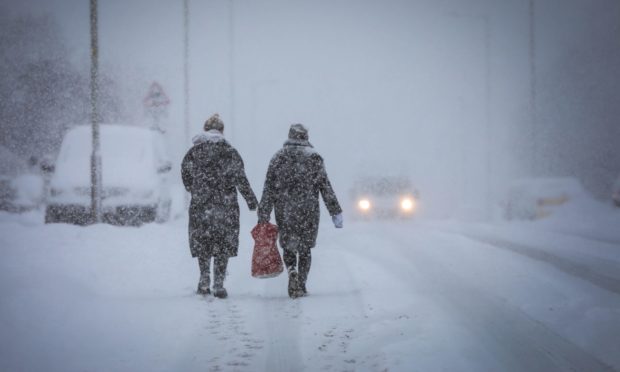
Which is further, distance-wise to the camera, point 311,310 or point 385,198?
point 385,198

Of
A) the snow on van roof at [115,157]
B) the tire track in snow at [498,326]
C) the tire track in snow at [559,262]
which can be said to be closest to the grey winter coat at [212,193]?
the tire track in snow at [498,326]

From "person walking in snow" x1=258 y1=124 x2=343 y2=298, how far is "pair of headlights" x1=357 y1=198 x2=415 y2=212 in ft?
40.3

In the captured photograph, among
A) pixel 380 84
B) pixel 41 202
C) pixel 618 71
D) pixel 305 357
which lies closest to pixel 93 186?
pixel 305 357

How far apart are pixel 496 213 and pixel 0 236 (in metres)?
26.5

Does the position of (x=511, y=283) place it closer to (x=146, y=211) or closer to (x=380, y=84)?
(x=146, y=211)

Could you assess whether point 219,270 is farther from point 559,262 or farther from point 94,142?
point 94,142

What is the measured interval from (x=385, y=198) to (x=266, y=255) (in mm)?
12654

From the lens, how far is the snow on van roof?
12656 millimetres

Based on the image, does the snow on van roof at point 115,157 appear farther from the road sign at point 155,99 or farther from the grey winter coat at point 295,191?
the grey winter coat at point 295,191

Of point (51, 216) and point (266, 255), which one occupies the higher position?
point (51, 216)

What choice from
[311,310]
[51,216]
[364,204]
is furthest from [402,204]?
[311,310]

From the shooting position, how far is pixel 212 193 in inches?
264

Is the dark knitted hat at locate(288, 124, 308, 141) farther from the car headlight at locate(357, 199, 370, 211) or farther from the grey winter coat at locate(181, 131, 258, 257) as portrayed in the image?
the car headlight at locate(357, 199, 370, 211)

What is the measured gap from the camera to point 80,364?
170 inches
